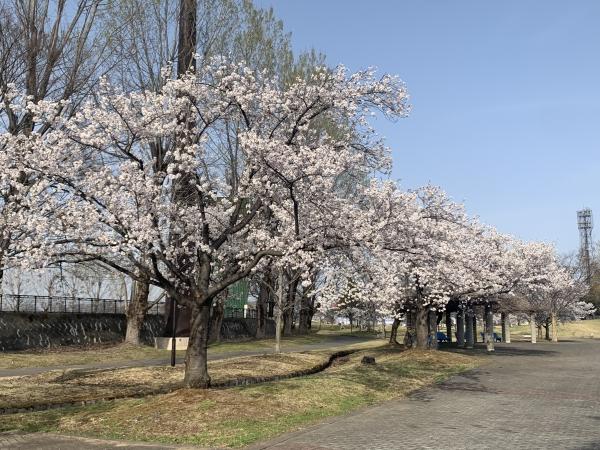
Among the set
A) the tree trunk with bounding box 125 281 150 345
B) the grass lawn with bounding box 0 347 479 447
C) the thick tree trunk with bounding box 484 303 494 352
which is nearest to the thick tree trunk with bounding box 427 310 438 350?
the thick tree trunk with bounding box 484 303 494 352

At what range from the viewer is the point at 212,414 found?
1088cm

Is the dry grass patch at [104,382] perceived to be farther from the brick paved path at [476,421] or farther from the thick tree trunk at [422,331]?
the thick tree trunk at [422,331]

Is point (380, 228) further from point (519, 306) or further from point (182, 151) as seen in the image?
point (519, 306)

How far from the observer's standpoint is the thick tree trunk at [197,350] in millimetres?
12539

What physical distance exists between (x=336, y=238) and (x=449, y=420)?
4.12 meters

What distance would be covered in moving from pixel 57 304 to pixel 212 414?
23981 mm

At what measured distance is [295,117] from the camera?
1279cm

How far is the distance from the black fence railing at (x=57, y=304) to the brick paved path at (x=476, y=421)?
21245mm

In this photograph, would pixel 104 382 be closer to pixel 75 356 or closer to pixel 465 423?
pixel 75 356

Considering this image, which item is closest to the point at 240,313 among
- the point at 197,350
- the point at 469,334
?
the point at 469,334

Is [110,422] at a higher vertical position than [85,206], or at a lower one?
lower

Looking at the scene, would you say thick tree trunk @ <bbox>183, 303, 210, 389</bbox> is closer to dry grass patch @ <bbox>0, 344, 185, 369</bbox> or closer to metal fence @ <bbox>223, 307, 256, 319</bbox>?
dry grass patch @ <bbox>0, 344, 185, 369</bbox>

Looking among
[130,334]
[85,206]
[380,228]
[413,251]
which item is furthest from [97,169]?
[130,334]

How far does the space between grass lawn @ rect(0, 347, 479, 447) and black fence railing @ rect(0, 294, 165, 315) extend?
61.4 feet
